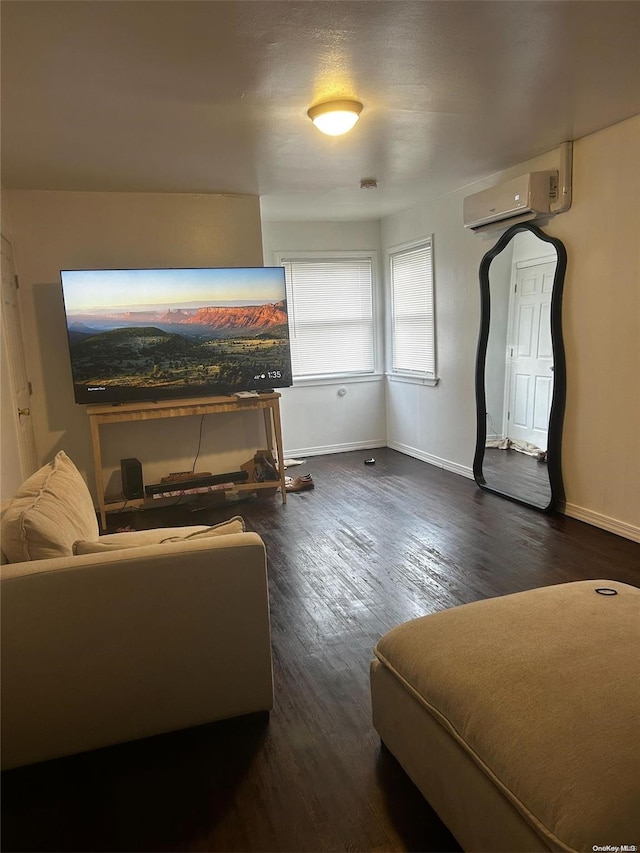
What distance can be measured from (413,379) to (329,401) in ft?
3.05

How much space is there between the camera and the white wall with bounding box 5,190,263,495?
13.6ft

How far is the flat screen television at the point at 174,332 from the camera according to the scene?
159 inches

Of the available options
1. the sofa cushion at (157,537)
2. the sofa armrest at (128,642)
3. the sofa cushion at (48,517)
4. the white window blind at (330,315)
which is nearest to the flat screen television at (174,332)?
the white window blind at (330,315)

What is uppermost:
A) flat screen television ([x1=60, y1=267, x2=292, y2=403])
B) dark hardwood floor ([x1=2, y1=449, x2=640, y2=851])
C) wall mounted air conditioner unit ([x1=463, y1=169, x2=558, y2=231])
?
wall mounted air conditioner unit ([x1=463, y1=169, x2=558, y2=231])

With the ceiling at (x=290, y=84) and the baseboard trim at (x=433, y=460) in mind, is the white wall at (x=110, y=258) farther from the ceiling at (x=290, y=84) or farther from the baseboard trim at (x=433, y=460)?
the baseboard trim at (x=433, y=460)

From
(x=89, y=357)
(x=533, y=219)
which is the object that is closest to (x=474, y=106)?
(x=533, y=219)

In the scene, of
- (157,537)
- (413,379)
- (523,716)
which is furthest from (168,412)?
(523,716)

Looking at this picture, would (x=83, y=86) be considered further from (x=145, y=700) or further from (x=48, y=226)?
(x=145, y=700)

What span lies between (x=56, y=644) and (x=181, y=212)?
3.55 m

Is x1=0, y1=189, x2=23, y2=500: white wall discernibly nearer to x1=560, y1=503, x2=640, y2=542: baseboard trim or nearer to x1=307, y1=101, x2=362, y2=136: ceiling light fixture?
x1=307, y1=101, x2=362, y2=136: ceiling light fixture

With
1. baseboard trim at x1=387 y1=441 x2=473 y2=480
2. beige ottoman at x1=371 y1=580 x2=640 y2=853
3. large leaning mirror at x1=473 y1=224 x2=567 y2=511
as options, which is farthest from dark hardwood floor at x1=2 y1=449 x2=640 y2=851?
baseboard trim at x1=387 y1=441 x2=473 y2=480

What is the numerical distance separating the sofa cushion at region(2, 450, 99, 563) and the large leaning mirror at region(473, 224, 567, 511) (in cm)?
302

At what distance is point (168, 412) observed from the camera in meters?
4.22

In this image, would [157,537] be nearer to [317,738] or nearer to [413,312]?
[317,738]
